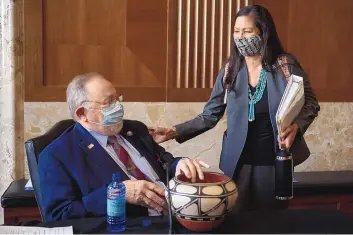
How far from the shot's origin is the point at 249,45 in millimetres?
2301

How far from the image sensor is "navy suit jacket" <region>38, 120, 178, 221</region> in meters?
1.70

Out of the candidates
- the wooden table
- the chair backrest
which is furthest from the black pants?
the chair backrest

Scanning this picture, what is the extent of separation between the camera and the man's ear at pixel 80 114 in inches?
77.4

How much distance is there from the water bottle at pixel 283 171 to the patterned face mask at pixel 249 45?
482 millimetres

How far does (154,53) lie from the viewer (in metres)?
2.91

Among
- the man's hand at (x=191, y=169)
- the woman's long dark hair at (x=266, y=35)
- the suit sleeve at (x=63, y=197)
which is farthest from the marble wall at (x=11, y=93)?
the man's hand at (x=191, y=169)

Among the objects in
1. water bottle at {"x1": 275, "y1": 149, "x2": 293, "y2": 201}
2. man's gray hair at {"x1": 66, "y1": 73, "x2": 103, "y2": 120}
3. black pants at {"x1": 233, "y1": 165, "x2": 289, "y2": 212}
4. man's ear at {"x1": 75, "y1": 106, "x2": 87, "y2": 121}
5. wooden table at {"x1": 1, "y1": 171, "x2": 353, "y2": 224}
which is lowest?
wooden table at {"x1": 1, "y1": 171, "x2": 353, "y2": 224}

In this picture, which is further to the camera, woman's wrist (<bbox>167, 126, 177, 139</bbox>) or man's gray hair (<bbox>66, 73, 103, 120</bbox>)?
woman's wrist (<bbox>167, 126, 177, 139</bbox>)

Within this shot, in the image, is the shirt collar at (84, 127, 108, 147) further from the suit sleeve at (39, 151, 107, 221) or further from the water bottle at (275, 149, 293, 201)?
the water bottle at (275, 149, 293, 201)

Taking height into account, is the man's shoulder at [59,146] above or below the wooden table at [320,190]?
above

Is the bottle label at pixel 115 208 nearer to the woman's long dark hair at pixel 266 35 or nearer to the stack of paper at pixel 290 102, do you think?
the stack of paper at pixel 290 102

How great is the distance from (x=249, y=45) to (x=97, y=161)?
89cm

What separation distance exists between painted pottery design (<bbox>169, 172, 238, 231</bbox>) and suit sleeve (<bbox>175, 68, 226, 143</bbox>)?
110 cm

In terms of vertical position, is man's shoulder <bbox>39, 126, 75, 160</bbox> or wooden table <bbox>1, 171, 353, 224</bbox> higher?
man's shoulder <bbox>39, 126, 75, 160</bbox>
